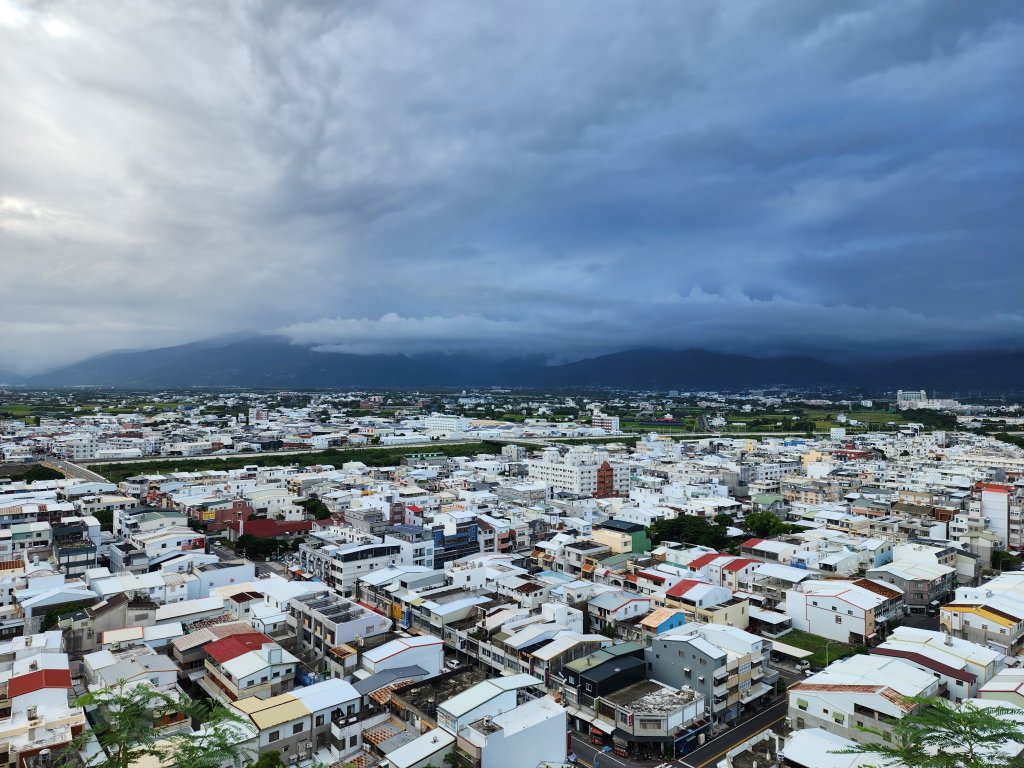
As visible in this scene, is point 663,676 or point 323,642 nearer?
point 663,676

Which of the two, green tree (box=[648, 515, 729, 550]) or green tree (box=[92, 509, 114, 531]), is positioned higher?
green tree (box=[92, 509, 114, 531])

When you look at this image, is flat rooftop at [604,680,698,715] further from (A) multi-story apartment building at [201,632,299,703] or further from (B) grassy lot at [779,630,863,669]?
(A) multi-story apartment building at [201,632,299,703]

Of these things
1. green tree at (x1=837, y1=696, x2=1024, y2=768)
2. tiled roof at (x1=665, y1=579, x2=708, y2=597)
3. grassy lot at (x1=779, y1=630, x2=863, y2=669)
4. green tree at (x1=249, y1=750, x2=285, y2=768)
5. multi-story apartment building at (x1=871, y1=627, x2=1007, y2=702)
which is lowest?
grassy lot at (x1=779, y1=630, x2=863, y2=669)

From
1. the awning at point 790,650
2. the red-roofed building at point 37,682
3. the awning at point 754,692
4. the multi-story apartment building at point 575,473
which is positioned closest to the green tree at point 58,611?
the red-roofed building at point 37,682

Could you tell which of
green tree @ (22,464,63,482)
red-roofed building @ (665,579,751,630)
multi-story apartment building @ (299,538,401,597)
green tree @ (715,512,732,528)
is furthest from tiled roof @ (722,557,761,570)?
green tree @ (22,464,63,482)

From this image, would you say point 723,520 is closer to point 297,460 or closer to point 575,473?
point 575,473

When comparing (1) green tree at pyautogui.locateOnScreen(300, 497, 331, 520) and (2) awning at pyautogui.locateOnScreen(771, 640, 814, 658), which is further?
(1) green tree at pyautogui.locateOnScreen(300, 497, 331, 520)

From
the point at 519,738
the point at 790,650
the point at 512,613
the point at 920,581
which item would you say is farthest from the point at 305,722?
the point at 920,581

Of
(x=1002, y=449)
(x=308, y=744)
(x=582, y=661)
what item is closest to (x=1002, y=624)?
(x=582, y=661)

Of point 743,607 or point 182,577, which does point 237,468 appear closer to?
point 182,577
